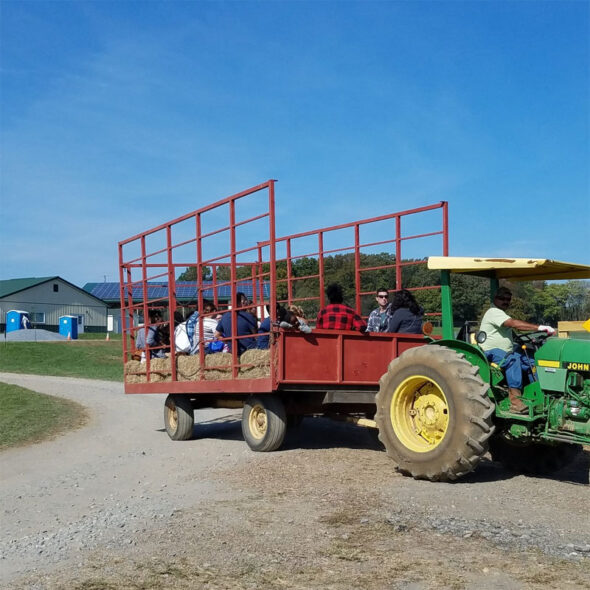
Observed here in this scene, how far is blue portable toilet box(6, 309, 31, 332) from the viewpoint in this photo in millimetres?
59500

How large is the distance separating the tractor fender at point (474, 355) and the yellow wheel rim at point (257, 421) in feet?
9.73

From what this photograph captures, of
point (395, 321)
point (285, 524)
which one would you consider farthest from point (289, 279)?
point (285, 524)

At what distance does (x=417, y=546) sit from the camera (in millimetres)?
5656

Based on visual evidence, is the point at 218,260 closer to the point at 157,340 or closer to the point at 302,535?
the point at 157,340

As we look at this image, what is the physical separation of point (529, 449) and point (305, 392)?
9.91 ft

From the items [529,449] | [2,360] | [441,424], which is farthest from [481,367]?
[2,360]

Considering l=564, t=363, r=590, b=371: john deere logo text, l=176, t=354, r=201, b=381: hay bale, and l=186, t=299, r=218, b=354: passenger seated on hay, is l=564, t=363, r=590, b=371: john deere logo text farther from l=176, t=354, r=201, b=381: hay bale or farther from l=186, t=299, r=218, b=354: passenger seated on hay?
l=176, t=354, r=201, b=381: hay bale

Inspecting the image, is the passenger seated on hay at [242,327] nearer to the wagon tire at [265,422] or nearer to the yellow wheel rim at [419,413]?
the wagon tire at [265,422]

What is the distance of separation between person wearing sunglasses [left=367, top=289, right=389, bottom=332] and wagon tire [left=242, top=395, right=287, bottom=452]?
2117 millimetres

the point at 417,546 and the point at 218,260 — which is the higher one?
the point at 218,260

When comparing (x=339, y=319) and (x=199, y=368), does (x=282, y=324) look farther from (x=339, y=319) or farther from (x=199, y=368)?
(x=199, y=368)

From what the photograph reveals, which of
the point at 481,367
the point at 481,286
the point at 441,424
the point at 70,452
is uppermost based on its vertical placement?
the point at 481,286

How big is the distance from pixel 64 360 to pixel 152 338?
2523 centimetres

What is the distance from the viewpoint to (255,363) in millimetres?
10016
